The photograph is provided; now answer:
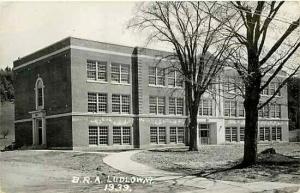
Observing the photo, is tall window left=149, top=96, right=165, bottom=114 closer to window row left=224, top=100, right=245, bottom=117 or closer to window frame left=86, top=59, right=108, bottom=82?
window frame left=86, top=59, right=108, bottom=82

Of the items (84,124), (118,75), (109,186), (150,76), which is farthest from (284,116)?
(109,186)

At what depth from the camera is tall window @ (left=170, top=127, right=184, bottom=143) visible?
32.0 meters

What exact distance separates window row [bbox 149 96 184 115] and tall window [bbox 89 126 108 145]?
430 cm

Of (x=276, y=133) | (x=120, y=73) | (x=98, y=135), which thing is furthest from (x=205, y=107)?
(x=98, y=135)

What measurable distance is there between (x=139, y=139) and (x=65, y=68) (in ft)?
23.1

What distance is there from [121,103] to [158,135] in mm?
3967

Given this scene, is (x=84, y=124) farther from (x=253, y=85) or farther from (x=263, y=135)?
(x=263, y=135)

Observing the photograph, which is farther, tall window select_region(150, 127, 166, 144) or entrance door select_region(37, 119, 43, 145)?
tall window select_region(150, 127, 166, 144)

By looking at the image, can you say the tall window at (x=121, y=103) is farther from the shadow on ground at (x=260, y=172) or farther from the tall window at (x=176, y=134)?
the shadow on ground at (x=260, y=172)

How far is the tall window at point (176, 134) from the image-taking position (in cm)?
3200

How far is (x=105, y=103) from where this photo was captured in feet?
90.9

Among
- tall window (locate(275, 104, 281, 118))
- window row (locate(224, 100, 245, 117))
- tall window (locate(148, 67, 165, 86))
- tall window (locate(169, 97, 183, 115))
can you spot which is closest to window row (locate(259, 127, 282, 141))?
tall window (locate(275, 104, 281, 118))

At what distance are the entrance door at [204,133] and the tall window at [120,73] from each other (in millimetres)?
9504

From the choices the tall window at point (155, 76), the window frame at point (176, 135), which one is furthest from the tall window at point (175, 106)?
the tall window at point (155, 76)
